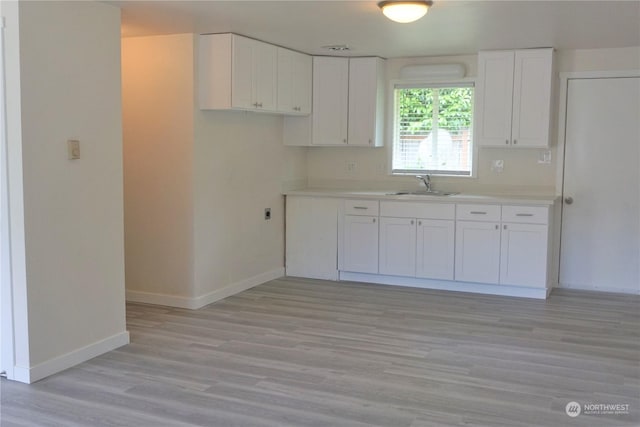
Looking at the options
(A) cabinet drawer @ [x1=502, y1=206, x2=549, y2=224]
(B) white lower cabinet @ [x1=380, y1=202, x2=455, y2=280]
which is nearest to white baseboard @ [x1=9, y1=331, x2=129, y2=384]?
(B) white lower cabinet @ [x1=380, y1=202, x2=455, y2=280]

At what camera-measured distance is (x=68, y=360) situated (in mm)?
3865

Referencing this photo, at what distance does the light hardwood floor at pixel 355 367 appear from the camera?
3240 mm

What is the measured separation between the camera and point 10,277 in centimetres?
358

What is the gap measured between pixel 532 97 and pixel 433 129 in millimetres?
1064

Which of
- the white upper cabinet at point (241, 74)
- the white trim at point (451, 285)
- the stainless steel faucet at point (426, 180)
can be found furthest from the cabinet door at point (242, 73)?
the white trim at point (451, 285)

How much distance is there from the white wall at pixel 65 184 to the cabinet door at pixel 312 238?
2480mm

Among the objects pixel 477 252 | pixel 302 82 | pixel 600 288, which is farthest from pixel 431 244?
pixel 302 82

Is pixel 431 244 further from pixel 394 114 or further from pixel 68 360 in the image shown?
pixel 68 360

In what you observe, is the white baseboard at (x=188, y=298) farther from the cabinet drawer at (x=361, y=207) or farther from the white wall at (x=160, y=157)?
the cabinet drawer at (x=361, y=207)

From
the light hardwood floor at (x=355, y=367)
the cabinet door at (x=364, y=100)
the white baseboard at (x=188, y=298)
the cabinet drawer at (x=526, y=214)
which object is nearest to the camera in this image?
the light hardwood floor at (x=355, y=367)

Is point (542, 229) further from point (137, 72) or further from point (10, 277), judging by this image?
point (10, 277)

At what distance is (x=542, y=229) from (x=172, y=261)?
3155 mm

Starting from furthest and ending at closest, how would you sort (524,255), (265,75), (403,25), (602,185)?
(602,185), (524,255), (265,75), (403,25)

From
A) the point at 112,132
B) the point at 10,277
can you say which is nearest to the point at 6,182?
the point at 10,277
